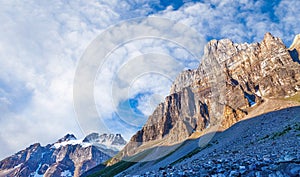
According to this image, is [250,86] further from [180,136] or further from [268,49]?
[180,136]

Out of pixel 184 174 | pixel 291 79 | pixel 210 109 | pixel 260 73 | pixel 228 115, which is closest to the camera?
pixel 184 174

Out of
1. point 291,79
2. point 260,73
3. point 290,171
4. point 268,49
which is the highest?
point 268,49

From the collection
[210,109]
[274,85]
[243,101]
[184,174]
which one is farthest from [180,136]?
[184,174]

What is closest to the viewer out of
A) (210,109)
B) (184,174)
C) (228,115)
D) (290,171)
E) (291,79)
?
(290,171)

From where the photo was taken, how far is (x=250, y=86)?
606 feet

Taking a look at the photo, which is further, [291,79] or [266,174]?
[291,79]

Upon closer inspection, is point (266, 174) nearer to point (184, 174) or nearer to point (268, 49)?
point (184, 174)

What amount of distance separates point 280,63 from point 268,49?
23757 mm

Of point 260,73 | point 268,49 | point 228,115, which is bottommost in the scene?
point 228,115

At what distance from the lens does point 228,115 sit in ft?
446

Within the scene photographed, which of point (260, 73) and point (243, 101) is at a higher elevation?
point (260, 73)

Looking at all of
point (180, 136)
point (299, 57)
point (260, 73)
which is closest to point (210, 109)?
point (180, 136)

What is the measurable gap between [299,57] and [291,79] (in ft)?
135

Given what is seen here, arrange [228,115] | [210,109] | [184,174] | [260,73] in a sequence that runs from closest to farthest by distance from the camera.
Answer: [184,174], [228,115], [260,73], [210,109]
